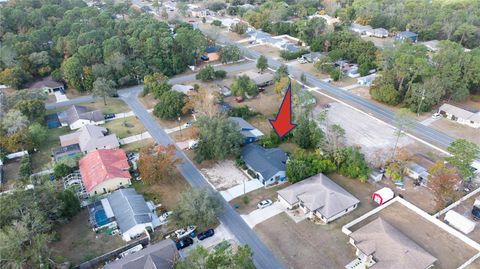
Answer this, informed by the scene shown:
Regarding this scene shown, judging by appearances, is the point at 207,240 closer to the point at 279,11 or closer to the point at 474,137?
the point at 474,137

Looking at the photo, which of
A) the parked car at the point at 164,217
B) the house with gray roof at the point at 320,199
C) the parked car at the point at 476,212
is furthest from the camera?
the parked car at the point at 164,217

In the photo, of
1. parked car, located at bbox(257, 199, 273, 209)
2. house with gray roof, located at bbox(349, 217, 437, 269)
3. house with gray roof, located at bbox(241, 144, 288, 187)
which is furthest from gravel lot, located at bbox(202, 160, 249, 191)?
house with gray roof, located at bbox(349, 217, 437, 269)

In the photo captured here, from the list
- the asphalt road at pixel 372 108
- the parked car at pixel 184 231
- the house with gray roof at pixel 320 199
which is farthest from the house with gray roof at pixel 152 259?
the asphalt road at pixel 372 108

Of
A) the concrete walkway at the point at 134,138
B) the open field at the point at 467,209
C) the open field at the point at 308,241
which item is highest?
the concrete walkway at the point at 134,138

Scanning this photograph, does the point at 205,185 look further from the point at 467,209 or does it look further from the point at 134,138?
the point at 467,209

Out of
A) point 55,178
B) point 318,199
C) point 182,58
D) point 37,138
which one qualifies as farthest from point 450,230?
point 182,58

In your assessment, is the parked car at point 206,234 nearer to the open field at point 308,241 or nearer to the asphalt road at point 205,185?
the asphalt road at point 205,185

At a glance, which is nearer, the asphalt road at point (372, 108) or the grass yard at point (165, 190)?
the grass yard at point (165, 190)
